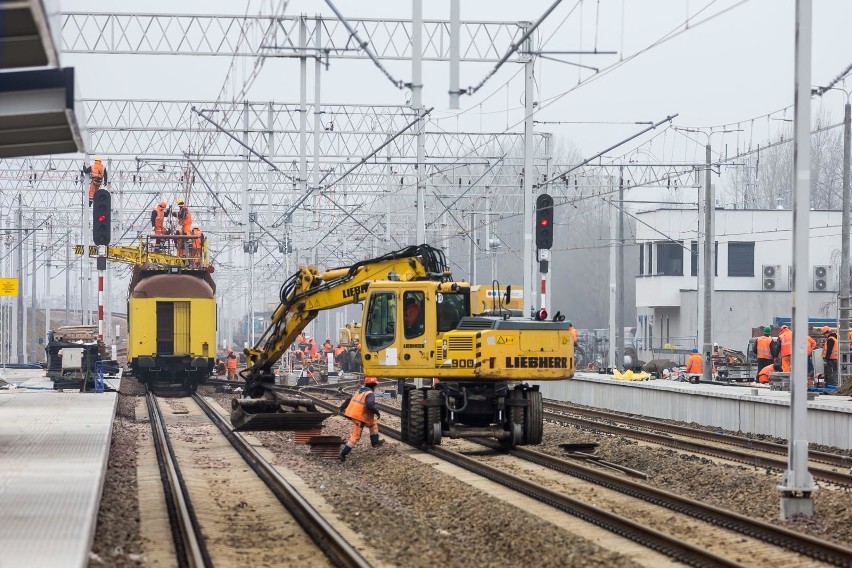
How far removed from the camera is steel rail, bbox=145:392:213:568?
11.6 m

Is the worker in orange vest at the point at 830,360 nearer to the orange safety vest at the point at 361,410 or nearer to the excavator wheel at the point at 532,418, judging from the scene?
the excavator wheel at the point at 532,418

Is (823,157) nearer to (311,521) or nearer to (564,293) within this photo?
(564,293)

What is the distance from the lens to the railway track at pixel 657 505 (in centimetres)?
1170

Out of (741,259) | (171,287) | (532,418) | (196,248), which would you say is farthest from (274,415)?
(741,259)

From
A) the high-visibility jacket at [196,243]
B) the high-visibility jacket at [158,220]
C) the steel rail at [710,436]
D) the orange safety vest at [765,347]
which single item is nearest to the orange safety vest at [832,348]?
the orange safety vest at [765,347]

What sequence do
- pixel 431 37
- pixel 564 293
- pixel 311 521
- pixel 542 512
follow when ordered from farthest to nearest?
pixel 564 293 < pixel 431 37 < pixel 542 512 < pixel 311 521

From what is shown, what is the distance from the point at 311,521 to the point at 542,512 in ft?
8.92

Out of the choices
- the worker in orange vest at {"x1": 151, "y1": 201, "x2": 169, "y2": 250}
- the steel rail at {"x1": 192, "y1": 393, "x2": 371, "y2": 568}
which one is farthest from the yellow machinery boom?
the steel rail at {"x1": 192, "y1": 393, "x2": 371, "y2": 568}

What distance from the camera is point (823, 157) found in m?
85.1

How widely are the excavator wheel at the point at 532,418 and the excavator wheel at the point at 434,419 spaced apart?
138cm

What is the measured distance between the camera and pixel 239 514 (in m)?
14.9

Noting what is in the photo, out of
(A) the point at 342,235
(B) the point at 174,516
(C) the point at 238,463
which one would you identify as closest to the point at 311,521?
(B) the point at 174,516

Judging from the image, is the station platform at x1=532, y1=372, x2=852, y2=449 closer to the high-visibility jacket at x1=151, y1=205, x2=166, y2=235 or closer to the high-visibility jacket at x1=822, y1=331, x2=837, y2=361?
the high-visibility jacket at x1=822, y1=331, x2=837, y2=361

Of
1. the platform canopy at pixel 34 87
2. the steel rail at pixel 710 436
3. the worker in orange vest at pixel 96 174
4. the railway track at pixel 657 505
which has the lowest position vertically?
the steel rail at pixel 710 436
